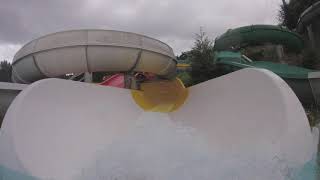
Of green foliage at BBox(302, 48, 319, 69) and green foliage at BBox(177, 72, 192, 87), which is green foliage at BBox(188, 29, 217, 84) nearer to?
green foliage at BBox(177, 72, 192, 87)

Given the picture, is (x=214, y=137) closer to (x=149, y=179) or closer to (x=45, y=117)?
(x=149, y=179)

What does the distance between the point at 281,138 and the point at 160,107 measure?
2.04 meters

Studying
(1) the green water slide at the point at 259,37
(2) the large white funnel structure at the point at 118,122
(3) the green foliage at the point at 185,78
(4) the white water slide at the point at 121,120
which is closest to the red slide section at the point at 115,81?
(4) the white water slide at the point at 121,120

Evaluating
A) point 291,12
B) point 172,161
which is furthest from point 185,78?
point 291,12

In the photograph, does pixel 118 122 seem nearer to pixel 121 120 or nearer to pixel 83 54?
pixel 121 120

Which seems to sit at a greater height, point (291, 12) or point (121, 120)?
point (291, 12)

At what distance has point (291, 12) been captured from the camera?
13.6m

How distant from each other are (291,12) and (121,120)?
11.2m

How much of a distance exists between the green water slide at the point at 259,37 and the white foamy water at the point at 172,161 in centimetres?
580

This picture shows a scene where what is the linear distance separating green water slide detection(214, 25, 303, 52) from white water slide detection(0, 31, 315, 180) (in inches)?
198

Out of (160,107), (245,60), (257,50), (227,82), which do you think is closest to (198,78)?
(245,60)

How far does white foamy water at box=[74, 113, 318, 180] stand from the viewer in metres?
2.94

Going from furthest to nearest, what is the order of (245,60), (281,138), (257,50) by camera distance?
1. (257,50)
2. (245,60)
3. (281,138)

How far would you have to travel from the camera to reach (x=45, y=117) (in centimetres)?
322
